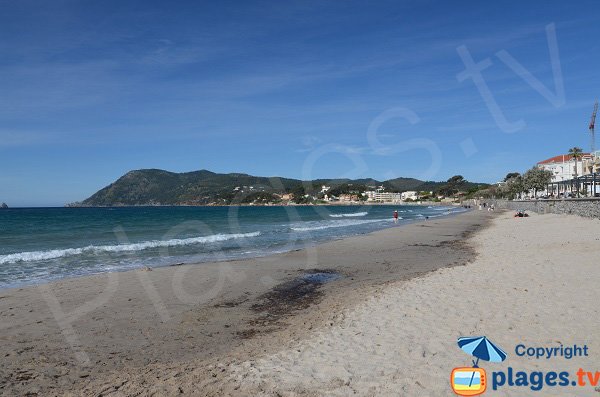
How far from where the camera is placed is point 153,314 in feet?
30.3

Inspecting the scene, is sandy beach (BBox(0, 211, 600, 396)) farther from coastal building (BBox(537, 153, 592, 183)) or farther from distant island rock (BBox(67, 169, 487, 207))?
distant island rock (BBox(67, 169, 487, 207))

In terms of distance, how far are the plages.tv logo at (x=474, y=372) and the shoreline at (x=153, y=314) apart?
9.30 feet

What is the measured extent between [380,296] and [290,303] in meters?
2.09

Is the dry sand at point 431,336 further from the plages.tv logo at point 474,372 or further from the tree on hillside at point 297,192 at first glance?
the tree on hillside at point 297,192

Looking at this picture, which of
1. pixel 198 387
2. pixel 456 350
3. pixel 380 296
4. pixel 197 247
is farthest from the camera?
pixel 197 247

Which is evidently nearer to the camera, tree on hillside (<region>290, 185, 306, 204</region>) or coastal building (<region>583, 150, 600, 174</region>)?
coastal building (<region>583, 150, 600, 174</region>)

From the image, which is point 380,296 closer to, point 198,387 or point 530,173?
point 198,387

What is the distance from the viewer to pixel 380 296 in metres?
9.59

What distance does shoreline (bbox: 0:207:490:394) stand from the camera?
21.1 feet

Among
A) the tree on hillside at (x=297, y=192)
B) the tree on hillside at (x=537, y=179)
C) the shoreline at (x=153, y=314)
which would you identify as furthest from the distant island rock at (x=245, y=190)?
the shoreline at (x=153, y=314)

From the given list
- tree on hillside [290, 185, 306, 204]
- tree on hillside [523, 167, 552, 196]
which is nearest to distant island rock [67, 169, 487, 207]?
tree on hillside [290, 185, 306, 204]

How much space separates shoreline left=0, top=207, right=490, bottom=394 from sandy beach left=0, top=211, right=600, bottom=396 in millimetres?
35

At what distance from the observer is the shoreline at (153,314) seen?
254 inches

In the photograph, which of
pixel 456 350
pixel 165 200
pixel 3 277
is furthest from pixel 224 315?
pixel 165 200
